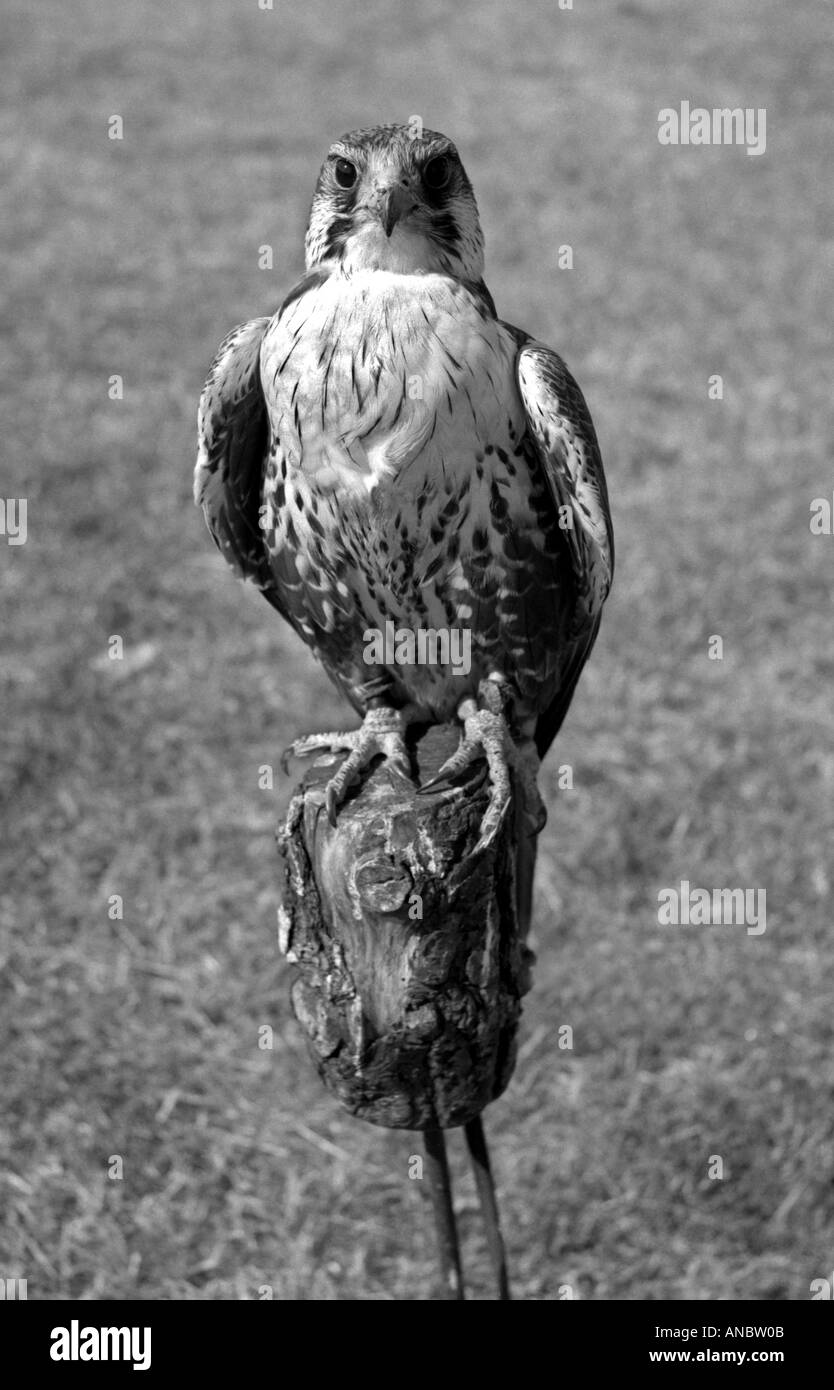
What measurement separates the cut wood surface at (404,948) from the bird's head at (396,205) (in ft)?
2.80

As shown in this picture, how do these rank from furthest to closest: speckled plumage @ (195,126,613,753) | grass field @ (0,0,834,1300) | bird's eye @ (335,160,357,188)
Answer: grass field @ (0,0,834,1300) → bird's eye @ (335,160,357,188) → speckled plumage @ (195,126,613,753)

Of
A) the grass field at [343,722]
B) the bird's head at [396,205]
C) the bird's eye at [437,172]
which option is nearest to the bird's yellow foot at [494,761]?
the bird's head at [396,205]

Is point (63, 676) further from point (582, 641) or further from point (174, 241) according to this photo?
point (174, 241)

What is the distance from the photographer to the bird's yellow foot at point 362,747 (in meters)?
2.53

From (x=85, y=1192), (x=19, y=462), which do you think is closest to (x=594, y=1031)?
(x=85, y=1192)

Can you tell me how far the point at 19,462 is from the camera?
6.04 metres

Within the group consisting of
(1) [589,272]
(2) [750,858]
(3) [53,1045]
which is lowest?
(3) [53,1045]

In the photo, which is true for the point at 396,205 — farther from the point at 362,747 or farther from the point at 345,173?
the point at 362,747

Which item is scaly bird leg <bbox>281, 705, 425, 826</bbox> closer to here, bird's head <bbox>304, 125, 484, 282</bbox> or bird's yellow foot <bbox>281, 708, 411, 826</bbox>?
bird's yellow foot <bbox>281, 708, 411, 826</bbox>

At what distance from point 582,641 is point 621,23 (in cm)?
983

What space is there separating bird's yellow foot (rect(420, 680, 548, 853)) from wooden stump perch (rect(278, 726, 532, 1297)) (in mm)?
22

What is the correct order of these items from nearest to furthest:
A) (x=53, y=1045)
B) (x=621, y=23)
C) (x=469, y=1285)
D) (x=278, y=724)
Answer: (x=469, y=1285) < (x=53, y=1045) < (x=278, y=724) < (x=621, y=23)

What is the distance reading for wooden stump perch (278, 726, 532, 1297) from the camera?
7.79ft

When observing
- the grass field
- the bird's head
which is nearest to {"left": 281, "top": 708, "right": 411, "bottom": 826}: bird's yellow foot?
the bird's head
